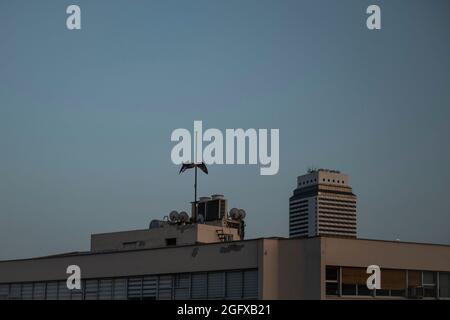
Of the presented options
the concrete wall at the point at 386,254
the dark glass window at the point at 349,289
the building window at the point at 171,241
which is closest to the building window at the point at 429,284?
the concrete wall at the point at 386,254

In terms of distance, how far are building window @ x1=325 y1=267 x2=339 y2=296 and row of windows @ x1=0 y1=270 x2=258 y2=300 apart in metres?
3.43

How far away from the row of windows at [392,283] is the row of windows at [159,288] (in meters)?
3.92

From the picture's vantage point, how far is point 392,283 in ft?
145

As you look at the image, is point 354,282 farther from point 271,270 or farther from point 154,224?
point 154,224

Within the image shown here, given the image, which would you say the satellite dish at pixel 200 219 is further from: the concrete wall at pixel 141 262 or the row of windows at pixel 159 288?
the row of windows at pixel 159 288

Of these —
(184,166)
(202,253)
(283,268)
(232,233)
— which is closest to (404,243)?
(283,268)

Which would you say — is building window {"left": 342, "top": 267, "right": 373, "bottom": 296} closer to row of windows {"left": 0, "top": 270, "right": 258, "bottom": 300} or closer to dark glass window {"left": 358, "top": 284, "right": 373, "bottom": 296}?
dark glass window {"left": 358, "top": 284, "right": 373, "bottom": 296}

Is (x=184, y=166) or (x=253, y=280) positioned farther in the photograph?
(x=184, y=166)

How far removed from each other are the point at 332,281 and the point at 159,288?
10091 mm

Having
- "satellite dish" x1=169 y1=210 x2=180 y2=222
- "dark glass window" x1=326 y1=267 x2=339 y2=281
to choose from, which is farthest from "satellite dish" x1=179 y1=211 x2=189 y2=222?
"dark glass window" x1=326 y1=267 x2=339 y2=281
